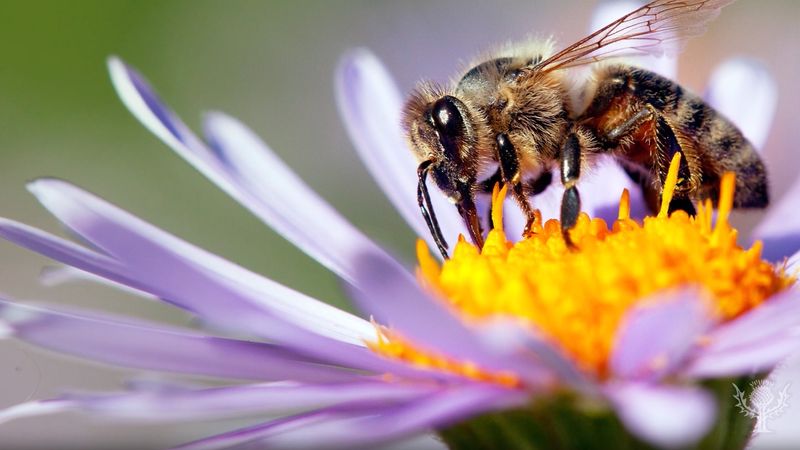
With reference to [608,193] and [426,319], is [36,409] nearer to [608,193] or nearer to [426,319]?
[426,319]

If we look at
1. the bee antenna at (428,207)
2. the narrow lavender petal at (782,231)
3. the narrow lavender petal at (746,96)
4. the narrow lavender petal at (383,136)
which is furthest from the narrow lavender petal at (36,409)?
the narrow lavender petal at (746,96)

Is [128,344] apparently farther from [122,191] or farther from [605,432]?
[122,191]

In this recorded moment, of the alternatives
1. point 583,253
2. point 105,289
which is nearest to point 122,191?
point 105,289

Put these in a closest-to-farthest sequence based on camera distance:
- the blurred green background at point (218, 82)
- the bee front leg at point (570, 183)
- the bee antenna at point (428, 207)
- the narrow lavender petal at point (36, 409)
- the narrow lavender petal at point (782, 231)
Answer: the narrow lavender petal at point (36, 409) < the bee front leg at point (570, 183) < the bee antenna at point (428, 207) < the narrow lavender petal at point (782, 231) < the blurred green background at point (218, 82)

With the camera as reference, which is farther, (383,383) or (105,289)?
(105,289)

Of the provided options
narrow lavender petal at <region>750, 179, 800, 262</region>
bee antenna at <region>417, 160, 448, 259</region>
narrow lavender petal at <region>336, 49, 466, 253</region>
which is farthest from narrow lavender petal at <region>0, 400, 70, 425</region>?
narrow lavender petal at <region>750, 179, 800, 262</region>

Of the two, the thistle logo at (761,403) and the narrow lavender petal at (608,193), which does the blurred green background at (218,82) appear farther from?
the thistle logo at (761,403)

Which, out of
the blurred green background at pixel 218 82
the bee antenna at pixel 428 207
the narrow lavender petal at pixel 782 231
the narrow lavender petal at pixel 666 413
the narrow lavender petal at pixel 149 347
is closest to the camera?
the narrow lavender petal at pixel 666 413

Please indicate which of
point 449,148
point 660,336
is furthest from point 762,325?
point 449,148
